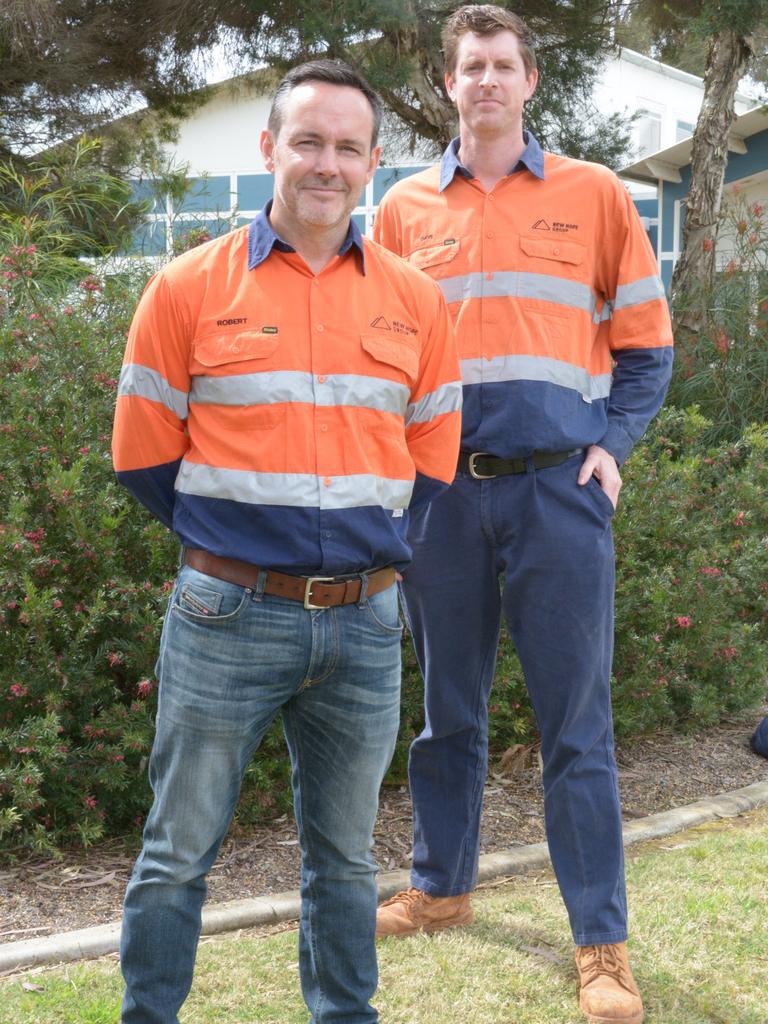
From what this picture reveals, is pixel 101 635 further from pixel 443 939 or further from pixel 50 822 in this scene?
pixel 443 939

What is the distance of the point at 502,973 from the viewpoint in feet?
12.0

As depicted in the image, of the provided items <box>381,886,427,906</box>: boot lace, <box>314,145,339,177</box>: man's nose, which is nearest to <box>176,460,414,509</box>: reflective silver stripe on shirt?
<box>314,145,339,177</box>: man's nose

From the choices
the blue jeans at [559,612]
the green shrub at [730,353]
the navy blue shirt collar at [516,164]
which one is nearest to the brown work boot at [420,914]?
the blue jeans at [559,612]

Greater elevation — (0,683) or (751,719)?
(0,683)

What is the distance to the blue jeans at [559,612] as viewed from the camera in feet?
11.5

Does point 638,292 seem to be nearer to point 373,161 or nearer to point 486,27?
point 486,27

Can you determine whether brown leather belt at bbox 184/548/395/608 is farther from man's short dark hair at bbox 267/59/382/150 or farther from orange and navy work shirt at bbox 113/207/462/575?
man's short dark hair at bbox 267/59/382/150

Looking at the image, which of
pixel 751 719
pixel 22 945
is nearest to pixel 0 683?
pixel 22 945

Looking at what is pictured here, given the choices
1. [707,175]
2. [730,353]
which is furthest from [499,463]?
[707,175]

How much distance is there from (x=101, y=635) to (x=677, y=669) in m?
2.91

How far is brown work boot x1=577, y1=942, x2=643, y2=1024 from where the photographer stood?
11.1 feet

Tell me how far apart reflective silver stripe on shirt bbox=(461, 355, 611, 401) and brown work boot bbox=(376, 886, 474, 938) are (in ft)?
5.36

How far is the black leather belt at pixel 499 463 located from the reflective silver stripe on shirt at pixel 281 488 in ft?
2.70

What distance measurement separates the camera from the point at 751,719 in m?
6.77
